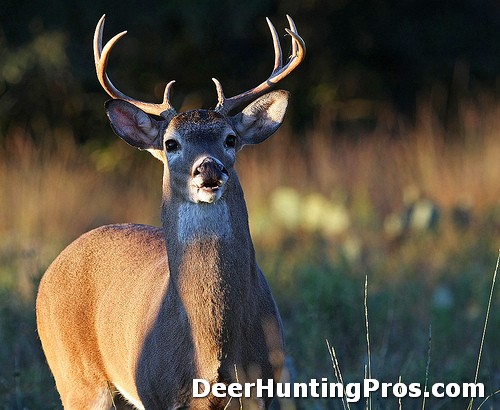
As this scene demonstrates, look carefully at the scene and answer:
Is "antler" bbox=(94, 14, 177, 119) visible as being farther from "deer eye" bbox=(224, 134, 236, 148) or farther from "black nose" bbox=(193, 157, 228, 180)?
"black nose" bbox=(193, 157, 228, 180)

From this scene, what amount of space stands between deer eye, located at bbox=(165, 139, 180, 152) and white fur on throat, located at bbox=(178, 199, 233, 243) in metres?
0.27

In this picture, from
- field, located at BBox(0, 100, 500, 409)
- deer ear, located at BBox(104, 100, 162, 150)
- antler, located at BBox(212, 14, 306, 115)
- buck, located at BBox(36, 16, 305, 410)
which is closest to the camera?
buck, located at BBox(36, 16, 305, 410)

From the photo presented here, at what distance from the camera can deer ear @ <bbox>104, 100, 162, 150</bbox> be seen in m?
5.31

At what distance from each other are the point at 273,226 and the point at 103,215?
2.48 m

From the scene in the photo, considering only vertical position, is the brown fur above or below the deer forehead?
below

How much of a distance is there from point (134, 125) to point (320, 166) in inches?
327

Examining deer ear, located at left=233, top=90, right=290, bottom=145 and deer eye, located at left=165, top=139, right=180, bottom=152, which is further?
deer ear, located at left=233, top=90, right=290, bottom=145

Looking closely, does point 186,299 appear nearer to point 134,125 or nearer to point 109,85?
point 134,125

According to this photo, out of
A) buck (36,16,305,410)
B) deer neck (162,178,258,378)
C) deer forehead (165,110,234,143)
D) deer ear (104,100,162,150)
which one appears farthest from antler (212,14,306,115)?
deer neck (162,178,258,378)

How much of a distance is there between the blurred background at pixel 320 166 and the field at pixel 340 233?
2cm

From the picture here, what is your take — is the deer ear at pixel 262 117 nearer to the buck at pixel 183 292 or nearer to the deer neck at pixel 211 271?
the buck at pixel 183 292

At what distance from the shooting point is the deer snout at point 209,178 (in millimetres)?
4566

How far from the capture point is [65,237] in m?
10.9

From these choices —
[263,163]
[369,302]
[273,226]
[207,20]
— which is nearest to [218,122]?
[369,302]
